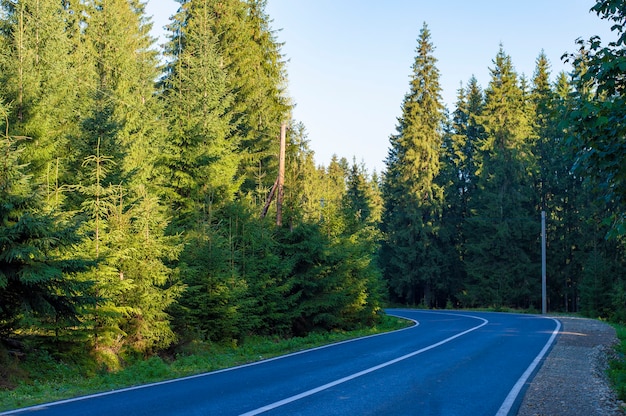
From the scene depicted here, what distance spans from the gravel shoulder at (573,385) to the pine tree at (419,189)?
34004mm

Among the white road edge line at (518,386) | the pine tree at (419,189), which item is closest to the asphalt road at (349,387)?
the white road edge line at (518,386)

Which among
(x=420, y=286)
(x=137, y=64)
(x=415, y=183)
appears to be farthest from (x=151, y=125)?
(x=420, y=286)

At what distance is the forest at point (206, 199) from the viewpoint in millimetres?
10383

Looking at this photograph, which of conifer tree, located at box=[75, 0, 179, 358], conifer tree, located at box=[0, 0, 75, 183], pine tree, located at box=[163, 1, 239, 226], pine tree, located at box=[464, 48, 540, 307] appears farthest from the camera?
pine tree, located at box=[464, 48, 540, 307]

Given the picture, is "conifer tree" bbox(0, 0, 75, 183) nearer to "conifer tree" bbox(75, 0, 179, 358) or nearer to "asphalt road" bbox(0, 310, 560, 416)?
"conifer tree" bbox(75, 0, 179, 358)

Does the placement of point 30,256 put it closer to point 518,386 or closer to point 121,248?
point 121,248

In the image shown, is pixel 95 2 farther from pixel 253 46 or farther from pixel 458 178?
pixel 458 178

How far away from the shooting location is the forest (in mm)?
10383

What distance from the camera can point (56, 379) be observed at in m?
11.0

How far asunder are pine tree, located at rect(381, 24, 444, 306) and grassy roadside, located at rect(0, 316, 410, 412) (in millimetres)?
35417

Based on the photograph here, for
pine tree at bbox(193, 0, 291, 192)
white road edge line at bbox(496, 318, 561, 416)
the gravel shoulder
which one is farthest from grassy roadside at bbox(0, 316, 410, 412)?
pine tree at bbox(193, 0, 291, 192)

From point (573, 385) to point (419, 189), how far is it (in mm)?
42714

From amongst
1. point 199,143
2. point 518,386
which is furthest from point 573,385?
point 199,143

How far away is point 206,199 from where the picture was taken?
2022 centimetres
